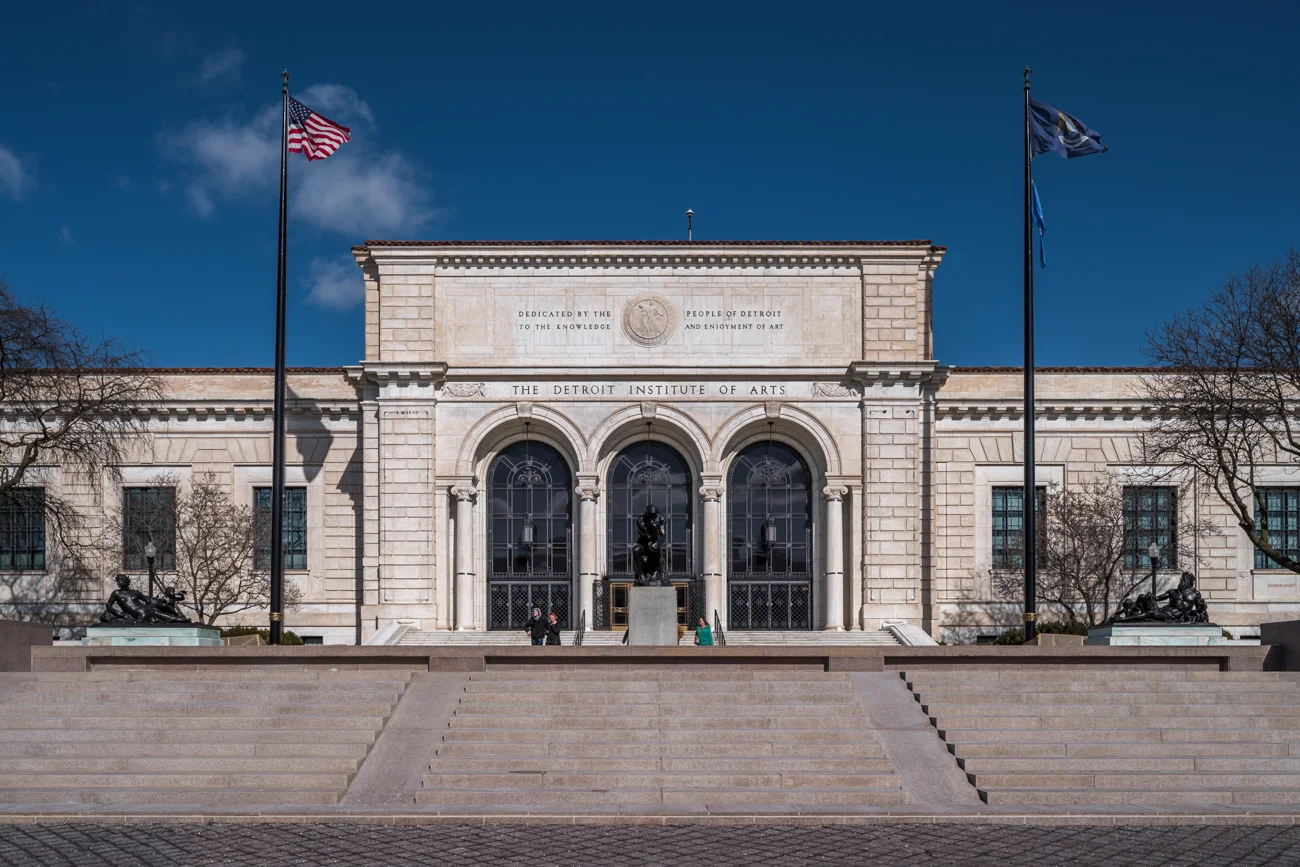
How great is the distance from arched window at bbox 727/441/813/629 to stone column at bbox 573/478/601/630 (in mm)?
4243

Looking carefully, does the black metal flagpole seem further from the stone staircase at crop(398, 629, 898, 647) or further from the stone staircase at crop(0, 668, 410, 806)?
the stone staircase at crop(0, 668, 410, 806)

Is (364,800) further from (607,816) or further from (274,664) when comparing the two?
(274,664)

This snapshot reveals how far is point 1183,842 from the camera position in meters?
14.5

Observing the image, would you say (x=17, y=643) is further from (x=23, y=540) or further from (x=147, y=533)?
(x=23, y=540)

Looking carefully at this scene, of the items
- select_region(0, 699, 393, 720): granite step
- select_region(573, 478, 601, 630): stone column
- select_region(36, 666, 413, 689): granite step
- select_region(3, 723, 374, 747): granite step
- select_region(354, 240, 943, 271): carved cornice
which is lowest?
select_region(3, 723, 374, 747): granite step

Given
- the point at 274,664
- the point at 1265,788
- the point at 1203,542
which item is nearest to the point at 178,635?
the point at 274,664

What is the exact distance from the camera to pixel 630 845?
14.1 m

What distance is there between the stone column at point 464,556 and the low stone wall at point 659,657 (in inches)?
621

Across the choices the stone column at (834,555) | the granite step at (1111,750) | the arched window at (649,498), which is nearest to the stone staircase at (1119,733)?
the granite step at (1111,750)

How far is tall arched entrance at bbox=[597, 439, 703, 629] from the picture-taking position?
3859 centimetres

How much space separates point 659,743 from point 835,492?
20.7 m

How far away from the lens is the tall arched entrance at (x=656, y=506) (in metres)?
38.6

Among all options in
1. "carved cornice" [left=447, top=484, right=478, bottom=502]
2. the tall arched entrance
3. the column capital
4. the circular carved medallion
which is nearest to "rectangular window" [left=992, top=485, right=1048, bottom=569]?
the column capital

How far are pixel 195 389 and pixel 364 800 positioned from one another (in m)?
27.8
